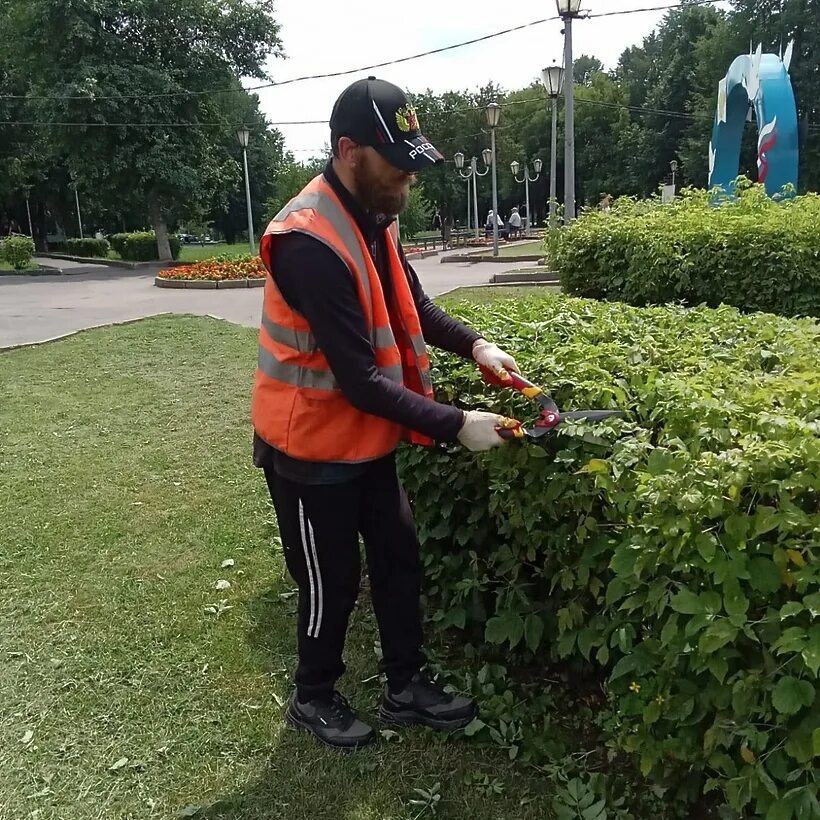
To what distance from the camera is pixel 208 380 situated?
7898 mm

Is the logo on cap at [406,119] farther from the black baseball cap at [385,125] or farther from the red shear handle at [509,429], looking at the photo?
the red shear handle at [509,429]

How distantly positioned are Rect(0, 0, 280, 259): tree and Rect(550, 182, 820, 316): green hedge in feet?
75.3

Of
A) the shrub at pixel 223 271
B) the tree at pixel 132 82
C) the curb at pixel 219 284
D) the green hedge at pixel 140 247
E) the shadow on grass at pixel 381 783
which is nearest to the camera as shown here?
the shadow on grass at pixel 381 783

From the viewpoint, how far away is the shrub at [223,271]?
1875 cm

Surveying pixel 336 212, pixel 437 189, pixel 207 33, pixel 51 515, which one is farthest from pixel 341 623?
pixel 437 189

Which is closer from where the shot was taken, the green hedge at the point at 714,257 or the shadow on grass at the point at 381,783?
the shadow on grass at the point at 381,783

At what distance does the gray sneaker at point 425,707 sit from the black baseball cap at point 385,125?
1.66 meters

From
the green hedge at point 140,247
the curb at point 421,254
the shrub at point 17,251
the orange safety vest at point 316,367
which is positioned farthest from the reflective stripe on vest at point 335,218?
the green hedge at point 140,247

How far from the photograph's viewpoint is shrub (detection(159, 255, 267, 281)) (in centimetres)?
1875

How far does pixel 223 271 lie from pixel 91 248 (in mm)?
19303

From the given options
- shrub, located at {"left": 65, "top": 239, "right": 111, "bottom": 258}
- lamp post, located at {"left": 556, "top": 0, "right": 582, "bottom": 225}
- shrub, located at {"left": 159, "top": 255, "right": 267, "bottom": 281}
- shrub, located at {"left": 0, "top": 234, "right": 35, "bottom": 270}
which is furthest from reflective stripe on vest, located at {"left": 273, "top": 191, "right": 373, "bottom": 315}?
shrub, located at {"left": 65, "top": 239, "right": 111, "bottom": 258}

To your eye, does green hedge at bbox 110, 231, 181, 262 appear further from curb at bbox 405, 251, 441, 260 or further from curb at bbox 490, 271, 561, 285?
curb at bbox 490, 271, 561, 285

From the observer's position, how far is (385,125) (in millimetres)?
2102

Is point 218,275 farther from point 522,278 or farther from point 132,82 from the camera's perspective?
point 132,82
